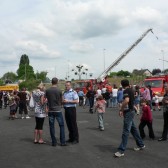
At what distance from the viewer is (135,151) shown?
972 centimetres

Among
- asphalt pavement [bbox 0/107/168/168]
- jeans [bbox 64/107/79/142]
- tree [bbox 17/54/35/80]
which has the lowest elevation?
asphalt pavement [bbox 0/107/168/168]

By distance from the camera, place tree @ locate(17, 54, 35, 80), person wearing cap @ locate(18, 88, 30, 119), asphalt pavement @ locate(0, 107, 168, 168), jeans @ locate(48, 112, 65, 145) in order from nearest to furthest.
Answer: asphalt pavement @ locate(0, 107, 168, 168) < jeans @ locate(48, 112, 65, 145) < person wearing cap @ locate(18, 88, 30, 119) < tree @ locate(17, 54, 35, 80)

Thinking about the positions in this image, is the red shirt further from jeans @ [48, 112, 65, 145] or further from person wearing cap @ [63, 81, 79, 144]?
jeans @ [48, 112, 65, 145]

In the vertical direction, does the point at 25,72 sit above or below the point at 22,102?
above

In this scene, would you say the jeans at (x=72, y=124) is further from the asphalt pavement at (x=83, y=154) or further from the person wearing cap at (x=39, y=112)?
the person wearing cap at (x=39, y=112)

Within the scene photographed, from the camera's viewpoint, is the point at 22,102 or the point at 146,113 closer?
the point at 146,113

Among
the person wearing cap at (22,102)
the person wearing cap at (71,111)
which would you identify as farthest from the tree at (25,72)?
the person wearing cap at (71,111)

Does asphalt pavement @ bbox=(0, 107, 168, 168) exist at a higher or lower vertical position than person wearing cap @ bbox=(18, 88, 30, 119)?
lower

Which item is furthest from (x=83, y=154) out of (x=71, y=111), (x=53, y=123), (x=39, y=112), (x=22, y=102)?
(x=22, y=102)

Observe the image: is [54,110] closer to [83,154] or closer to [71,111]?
[71,111]

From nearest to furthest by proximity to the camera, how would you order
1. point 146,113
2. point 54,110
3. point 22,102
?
point 54,110
point 146,113
point 22,102

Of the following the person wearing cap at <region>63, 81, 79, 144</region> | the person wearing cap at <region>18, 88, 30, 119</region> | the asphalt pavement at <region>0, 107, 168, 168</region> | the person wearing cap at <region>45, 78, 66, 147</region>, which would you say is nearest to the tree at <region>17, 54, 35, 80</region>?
the person wearing cap at <region>18, 88, 30, 119</region>

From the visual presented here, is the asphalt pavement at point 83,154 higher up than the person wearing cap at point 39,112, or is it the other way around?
the person wearing cap at point 39,112

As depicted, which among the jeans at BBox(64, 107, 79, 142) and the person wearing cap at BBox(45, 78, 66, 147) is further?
the jeans at BBox(64, 107, 79, 142)
